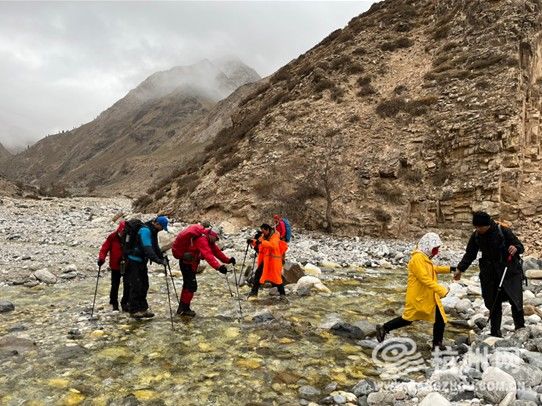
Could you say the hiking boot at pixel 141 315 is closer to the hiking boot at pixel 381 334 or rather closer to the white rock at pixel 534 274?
the hiking boot at pixel 381 334

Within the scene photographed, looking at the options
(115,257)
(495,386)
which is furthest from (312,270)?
(495,386)

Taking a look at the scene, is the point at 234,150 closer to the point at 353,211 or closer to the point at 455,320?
the point at 353,211

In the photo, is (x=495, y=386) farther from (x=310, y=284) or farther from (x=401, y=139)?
(x=401, y=139)

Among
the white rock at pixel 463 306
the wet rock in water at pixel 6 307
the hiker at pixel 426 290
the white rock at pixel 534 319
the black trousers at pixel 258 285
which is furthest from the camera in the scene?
the black trousers at pixel 258 285

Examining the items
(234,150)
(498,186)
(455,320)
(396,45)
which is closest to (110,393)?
(455,320)

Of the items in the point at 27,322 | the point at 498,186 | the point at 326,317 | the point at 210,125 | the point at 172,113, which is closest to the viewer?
the point at 27,322

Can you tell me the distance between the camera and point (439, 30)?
111 ft

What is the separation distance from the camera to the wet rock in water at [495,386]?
17.0 ft

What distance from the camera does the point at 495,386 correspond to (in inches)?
209

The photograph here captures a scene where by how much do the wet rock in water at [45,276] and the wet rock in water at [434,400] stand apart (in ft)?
38.9

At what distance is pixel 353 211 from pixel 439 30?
56.2ft

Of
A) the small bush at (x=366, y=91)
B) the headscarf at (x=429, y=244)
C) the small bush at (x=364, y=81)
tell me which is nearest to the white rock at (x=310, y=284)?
the headscarf at (x=429, y=244)

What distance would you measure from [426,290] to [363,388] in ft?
7.12

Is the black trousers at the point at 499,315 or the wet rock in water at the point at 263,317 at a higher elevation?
the black trousers at the point at 499,315
